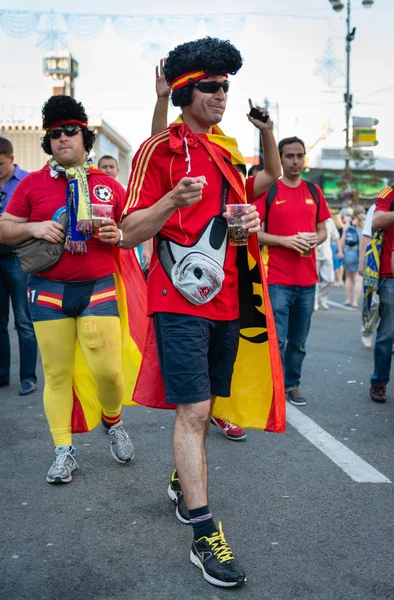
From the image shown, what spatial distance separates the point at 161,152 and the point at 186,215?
0.98 ft

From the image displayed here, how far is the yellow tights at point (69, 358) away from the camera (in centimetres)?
429

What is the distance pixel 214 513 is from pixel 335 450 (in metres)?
1.41

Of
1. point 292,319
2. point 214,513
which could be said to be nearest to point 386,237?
point 292,319

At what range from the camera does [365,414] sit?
5941 millimetres

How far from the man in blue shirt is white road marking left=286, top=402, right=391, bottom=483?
2.40 m

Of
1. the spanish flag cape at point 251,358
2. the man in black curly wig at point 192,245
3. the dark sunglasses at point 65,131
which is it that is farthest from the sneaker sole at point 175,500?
the dark sunglasses at point 65,131

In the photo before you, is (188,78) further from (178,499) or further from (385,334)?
(385,334)

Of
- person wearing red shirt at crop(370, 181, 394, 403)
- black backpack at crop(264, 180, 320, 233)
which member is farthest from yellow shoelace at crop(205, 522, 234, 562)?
person wearing red shirt at crop(370, 181, 394, 403)

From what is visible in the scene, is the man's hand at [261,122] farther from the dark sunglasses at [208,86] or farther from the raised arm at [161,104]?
the raised arm at [161,104]

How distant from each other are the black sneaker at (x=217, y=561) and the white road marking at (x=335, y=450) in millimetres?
1424

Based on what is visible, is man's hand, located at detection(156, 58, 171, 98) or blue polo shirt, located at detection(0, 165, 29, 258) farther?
blue polo shirt, located at detection(0, 165, 29, 258)

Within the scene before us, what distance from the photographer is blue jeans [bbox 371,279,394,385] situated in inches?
246

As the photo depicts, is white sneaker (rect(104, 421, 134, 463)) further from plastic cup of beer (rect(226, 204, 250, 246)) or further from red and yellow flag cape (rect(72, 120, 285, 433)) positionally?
plastic cup of beer (rect(226, 204, 250, 246))

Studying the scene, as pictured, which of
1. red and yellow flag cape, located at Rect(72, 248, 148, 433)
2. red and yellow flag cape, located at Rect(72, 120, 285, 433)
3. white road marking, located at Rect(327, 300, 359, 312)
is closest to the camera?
red and yellow flag cape, located at Rect(72, 120, 285, 433)
